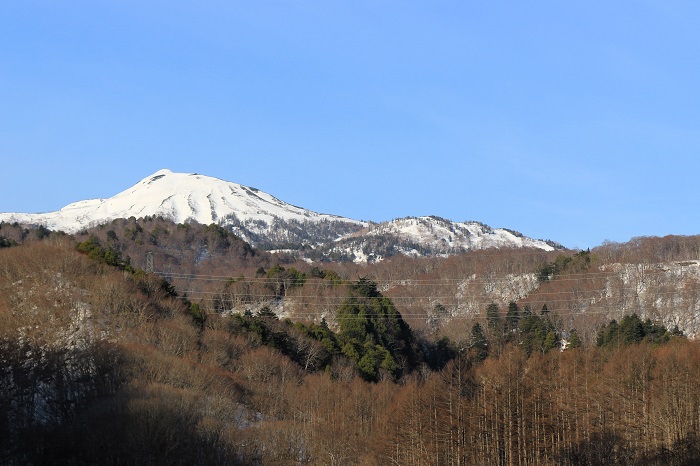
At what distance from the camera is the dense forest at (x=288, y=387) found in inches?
1677

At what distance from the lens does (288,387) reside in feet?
199

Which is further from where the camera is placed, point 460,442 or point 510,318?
point 510,318

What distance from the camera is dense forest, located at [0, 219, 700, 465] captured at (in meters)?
42.6

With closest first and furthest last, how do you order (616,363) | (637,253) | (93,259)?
(616,363)
(93,259)
(637,253)

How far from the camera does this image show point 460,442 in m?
44.3

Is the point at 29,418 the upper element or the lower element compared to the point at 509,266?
lower

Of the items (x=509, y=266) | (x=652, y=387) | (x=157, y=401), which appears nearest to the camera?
(x=157, y=401)

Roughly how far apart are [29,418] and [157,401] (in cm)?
597

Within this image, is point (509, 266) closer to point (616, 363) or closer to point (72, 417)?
point (616, 363)

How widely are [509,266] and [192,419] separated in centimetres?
9576

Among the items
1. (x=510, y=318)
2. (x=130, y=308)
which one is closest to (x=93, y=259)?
(x=130, y=308)

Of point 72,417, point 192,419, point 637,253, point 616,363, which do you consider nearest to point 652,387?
point 616,363

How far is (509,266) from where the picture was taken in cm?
13388

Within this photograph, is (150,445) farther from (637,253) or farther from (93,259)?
(637,253)
